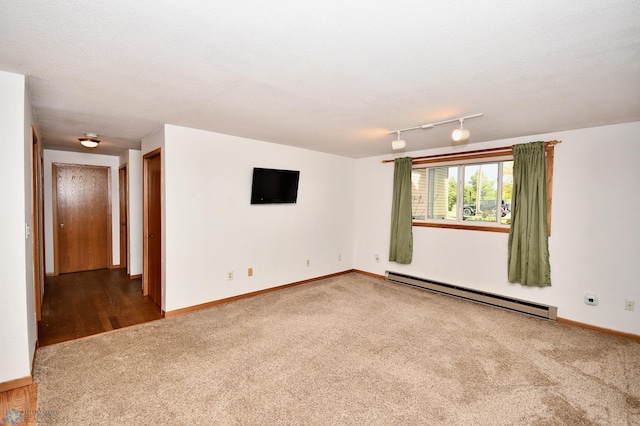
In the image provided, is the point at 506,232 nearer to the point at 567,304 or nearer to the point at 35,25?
the point at 567,304

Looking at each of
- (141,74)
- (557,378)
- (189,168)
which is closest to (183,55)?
(141,74)

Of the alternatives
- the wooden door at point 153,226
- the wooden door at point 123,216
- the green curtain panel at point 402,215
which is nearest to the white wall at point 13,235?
the wooden door at point 153,226

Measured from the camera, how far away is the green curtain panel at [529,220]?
3.71m

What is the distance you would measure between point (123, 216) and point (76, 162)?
1255 mm

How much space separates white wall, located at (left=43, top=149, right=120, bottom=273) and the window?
566 centimetres

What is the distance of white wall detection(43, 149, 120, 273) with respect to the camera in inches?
208

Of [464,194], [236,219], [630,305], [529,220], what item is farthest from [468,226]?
[236,219]

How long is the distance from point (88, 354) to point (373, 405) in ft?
8.28

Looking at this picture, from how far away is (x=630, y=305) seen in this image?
327cm

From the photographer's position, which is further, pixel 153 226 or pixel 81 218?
pixel 81 218

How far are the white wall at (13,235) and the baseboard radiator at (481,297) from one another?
4.60 meters

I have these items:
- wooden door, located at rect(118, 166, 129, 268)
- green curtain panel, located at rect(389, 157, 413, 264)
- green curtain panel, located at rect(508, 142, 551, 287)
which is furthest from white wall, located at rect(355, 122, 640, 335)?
wooden door, located at rect(118, 166, 129, 268)

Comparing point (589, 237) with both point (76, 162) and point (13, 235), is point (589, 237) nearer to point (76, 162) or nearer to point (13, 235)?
point (13, 235)

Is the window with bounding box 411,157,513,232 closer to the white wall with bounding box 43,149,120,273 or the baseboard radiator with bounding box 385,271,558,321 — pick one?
the baseboard radiator with bounding box 385,271,558,321
